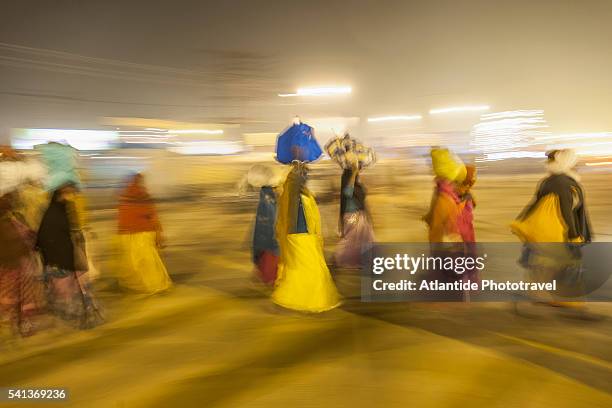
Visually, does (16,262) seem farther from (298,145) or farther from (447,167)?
(447,167)

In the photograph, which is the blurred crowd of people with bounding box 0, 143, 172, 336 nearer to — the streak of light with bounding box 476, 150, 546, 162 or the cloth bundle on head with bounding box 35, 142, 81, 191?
the cloth bundle on head with bounding box 35, 142, 81, 191

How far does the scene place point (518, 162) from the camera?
30609 mm

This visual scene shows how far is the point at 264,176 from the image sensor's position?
5555 millimetres

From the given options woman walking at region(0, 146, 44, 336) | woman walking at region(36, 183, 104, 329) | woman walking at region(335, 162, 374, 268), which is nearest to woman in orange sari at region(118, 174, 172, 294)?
woman walking at region(36, 183, 104, 329)

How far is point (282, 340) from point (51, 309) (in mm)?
2282

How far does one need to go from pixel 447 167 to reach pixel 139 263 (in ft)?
12.2

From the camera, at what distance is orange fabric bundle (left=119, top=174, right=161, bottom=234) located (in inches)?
211

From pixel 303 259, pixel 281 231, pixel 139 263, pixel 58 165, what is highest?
pixel 58 165

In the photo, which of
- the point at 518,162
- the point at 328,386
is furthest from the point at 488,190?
the point at 328,386

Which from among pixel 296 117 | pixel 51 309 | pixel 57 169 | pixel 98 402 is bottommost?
pixel 98 402

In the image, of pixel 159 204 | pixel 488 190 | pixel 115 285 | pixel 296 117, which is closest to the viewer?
pixel 296 117

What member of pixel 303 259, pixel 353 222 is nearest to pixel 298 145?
pixel 303 259

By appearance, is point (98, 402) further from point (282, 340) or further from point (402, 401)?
point (402, 401)

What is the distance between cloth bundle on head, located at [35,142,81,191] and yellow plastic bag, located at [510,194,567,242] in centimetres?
454
